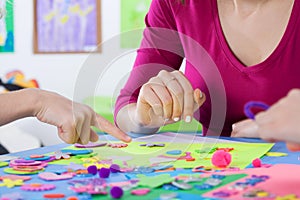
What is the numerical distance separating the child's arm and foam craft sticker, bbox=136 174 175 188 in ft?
0.55

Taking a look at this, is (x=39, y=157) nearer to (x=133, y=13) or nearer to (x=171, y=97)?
(x=171, y=97)

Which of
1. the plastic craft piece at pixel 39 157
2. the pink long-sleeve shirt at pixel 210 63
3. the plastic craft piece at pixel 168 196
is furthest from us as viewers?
the pink long-sleeve shirt at pixel 210 63

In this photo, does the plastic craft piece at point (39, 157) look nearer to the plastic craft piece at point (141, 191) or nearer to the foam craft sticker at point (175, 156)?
the foam craft sticker at point (175, 156)

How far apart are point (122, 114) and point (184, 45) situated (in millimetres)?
220

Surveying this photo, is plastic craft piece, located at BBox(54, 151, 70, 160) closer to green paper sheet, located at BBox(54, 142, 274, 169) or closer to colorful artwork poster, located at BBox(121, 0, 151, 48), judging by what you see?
green paper sheet, located at BBox(54, 142, 274, 169)

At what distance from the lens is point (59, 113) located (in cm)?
75

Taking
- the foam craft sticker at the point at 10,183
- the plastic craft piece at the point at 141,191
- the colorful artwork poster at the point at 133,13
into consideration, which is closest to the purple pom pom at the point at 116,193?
the plastic craft piece at the point at 141,191

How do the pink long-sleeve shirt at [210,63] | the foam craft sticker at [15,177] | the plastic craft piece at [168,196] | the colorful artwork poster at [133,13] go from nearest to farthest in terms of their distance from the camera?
the plastic craft piece at [168,196]
the foam craft sticker at [15,177]
the pink long-sleeve shirt at [210,63]
the colorful artwork poster at [133,13]

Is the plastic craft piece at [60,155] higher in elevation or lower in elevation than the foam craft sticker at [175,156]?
lower

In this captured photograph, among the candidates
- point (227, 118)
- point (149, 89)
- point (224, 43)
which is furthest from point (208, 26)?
point (149, 89)

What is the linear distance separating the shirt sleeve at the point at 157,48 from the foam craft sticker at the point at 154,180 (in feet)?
1.39

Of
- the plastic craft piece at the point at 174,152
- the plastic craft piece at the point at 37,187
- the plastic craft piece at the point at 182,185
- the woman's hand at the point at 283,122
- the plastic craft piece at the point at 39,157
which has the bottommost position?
the plastic craft piece at the point at 39,157

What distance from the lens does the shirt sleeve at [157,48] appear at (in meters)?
1.03

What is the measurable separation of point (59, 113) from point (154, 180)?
0.23 metres
